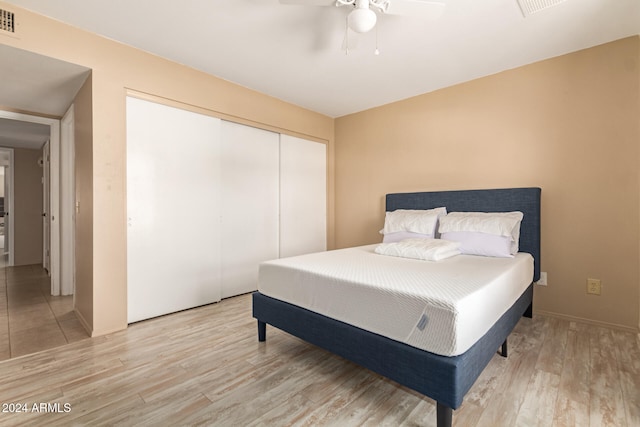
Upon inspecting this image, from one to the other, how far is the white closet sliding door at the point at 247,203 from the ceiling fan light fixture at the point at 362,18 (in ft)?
6.42

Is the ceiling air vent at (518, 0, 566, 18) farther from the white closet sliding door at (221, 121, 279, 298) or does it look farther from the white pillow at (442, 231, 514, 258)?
the white closet sliding door at (221, 121, 279, 298)

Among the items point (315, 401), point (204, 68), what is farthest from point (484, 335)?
point (204, 68)

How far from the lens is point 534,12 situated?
81.7 inches

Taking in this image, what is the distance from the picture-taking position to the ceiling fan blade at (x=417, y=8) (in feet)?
5.83

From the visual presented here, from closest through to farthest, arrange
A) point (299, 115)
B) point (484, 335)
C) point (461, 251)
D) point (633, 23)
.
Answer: point (484, 335) → point (633, 23) → point (461, 251) → point (299, 115)

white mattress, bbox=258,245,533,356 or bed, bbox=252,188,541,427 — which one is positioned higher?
white mattress, bbox=258,245,533,356

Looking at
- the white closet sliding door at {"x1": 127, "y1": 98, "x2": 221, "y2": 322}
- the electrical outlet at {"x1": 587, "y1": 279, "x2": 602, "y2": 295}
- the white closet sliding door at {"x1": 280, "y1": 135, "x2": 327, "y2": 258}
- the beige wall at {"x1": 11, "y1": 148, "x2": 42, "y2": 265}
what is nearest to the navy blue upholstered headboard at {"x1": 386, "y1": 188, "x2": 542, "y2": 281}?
the electrical outlet at {"x1": 587, "y1": 279, "x2": 602, "y2": 295}

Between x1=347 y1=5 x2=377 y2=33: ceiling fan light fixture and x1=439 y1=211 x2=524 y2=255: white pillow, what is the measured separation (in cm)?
189

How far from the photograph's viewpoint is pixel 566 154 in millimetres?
2664

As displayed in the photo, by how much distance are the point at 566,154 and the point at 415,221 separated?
1.44 m

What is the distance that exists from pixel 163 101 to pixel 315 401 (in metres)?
2.77

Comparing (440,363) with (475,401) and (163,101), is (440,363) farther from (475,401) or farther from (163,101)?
(163,101)

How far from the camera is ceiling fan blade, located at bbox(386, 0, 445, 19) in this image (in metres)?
1.78

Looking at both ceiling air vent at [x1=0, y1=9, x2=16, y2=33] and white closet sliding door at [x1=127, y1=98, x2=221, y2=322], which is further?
white closet sliding door at [x1=127, y1=98, x2=221, y2=322]
